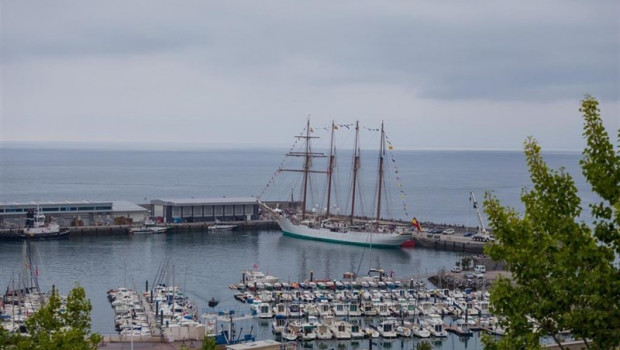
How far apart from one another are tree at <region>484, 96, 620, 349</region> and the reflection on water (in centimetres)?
2164

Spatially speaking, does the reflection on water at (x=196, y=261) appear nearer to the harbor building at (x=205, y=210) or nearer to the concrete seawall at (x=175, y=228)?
the concrete seawall at (x=175, y=228)

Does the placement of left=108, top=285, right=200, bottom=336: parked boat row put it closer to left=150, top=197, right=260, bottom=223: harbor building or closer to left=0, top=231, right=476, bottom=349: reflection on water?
left=0, top=231, right=476, bottom=349: reflection on water

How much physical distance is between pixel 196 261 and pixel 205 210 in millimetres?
15419

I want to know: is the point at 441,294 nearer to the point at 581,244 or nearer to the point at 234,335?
the point at 234,335

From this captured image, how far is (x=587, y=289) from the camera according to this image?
7496 millimetres

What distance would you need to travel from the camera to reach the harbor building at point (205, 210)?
58219 millimetres

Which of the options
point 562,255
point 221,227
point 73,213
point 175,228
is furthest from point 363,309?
point 73,213

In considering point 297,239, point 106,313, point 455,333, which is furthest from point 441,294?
point 297,239

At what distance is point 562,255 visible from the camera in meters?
7.61

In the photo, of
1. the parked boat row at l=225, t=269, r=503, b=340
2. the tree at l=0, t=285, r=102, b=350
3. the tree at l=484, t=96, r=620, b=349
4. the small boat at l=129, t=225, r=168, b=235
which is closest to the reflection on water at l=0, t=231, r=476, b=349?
the small boat at l=129, t=225, r=168, b=235

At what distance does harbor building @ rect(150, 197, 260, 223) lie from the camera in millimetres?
58219

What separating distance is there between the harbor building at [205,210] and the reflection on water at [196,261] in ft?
9.56

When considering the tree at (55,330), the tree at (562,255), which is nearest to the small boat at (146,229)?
the tree at (55,330)

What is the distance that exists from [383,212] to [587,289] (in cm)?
7677
